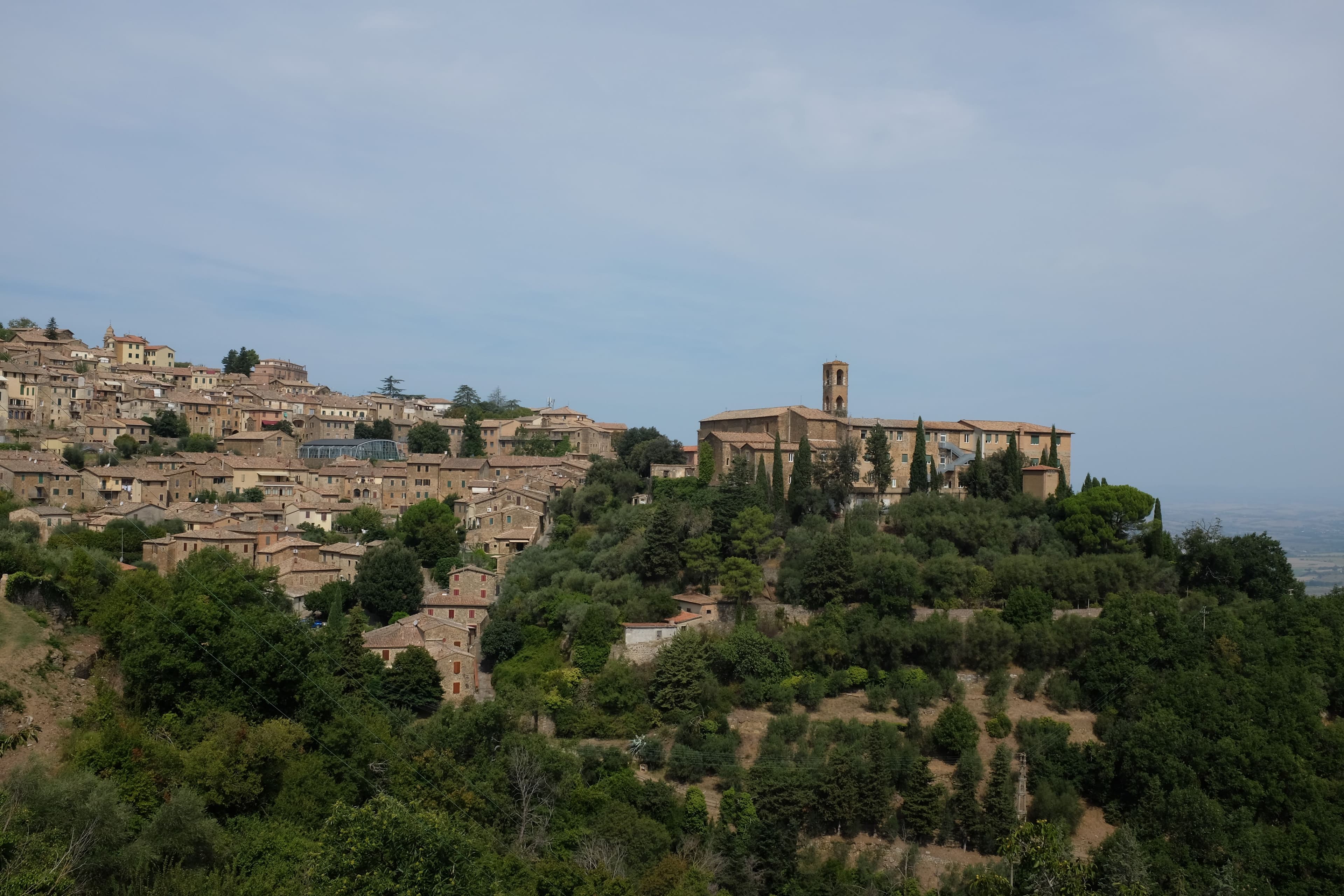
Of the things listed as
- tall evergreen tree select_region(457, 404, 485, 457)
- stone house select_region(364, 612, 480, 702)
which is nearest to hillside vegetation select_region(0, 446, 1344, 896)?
stone house select_region(364, 612, 480, 702)

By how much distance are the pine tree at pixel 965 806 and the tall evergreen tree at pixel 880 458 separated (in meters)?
16.3

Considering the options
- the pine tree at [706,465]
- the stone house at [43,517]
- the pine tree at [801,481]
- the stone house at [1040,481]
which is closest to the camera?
the stone house at [43,517]

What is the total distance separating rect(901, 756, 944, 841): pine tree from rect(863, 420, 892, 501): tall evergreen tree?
54.6ft

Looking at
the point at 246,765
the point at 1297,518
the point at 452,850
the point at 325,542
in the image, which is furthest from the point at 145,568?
the point at 1297,518

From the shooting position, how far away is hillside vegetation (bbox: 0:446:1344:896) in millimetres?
19500

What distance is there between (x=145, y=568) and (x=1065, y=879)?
29305mm

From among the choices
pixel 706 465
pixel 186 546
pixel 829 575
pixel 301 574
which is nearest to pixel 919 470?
pixel 706 465

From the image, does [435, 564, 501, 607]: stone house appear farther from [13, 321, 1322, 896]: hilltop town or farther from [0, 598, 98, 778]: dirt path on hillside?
[0, 598, 98, 778]: dirt path on hillside

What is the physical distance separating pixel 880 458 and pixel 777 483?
4416mm

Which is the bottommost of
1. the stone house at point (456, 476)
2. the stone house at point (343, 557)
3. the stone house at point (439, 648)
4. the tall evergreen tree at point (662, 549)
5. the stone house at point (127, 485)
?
the stone house at point (439, 648)

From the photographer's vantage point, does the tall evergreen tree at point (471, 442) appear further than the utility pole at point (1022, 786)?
Yes

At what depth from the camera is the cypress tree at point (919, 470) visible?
42.7 meters

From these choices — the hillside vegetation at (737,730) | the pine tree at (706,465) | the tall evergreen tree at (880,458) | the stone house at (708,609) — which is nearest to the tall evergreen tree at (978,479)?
the tall evergreen tree at (880,458)

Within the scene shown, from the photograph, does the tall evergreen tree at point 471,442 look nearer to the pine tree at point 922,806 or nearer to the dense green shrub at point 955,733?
the dense green shrub at point 955,733
